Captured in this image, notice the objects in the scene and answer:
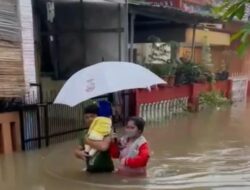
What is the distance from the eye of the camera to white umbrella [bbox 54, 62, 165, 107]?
17.9ft

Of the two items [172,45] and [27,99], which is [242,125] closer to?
[172,45]

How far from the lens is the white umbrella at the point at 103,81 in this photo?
215 inches

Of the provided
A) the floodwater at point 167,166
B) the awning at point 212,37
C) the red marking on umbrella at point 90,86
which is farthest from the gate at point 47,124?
the awning at point 212,37

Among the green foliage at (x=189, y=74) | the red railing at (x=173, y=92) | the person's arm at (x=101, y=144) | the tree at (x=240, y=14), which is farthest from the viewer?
the green foliage at (x=189, y=74)

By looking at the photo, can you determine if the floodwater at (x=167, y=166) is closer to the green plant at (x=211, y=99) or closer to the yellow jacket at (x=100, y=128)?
the yellow jacket at (x=100, y=128)

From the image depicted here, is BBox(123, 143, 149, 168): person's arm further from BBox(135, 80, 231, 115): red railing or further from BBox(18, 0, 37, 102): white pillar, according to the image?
BBox(135, 80, 231, 115): red railing

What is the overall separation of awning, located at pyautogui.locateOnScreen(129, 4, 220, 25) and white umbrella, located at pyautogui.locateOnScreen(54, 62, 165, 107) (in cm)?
569

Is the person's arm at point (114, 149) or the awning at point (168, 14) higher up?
the awning at point (168, 14)

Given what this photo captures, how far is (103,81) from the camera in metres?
5.55

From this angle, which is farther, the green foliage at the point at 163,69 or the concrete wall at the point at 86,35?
the green foliage at the point at 163,69

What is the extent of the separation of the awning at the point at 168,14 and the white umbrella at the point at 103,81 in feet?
18.7

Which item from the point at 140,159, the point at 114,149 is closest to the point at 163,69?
the point at 114,149

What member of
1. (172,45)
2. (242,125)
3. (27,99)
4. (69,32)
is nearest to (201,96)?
(172,45)

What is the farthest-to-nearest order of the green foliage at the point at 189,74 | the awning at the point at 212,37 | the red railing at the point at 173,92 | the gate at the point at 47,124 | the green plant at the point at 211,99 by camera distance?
1. the awning at the point at 212,37
2. the green plant at the point at 211,99
3. the green foliage at the point at 189,74
4. the red railing at the point at 173,92
5. the gate at the point at 47,124
